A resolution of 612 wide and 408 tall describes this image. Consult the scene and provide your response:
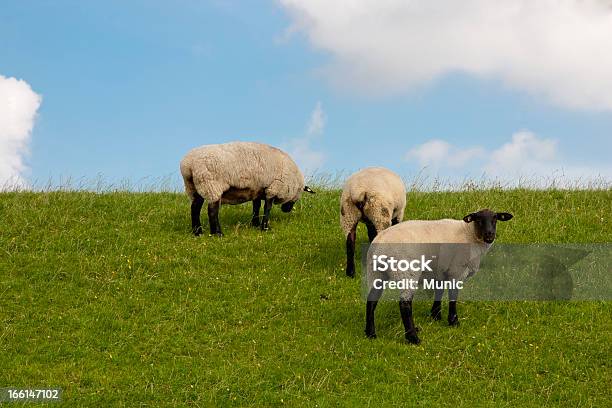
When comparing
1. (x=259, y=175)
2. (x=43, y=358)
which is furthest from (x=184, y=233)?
(x=43, y=358)

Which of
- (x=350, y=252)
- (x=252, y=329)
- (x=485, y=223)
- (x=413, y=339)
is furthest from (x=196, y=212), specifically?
(x=485, y=223)

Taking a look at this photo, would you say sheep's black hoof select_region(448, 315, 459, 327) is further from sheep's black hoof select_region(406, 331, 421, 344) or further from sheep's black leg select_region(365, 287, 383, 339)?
sheep's black leg select_region(365, 287, 383, 339)

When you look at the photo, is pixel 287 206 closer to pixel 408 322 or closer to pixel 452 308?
pixel 452 308

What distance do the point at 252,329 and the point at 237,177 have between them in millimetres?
6845

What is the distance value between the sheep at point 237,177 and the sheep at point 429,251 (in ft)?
25.5

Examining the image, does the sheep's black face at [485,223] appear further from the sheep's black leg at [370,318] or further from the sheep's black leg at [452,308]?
the sheep's black leg at [370,318]

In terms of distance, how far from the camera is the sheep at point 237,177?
19.4 m

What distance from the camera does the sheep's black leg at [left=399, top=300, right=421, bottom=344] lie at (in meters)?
12.5

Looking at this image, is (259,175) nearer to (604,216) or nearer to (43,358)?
(43,358)

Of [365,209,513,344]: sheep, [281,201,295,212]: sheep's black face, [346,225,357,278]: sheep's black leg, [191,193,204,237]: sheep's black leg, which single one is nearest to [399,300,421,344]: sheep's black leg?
[365,209,513,344]: sheep

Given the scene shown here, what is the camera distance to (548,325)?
13977 millimetres

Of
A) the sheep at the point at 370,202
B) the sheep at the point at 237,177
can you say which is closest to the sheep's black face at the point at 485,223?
the sheep at the point at 370,202

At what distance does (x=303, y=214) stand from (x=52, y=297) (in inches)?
354

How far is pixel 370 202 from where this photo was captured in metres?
15.5
